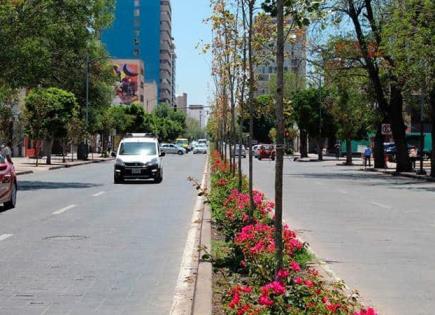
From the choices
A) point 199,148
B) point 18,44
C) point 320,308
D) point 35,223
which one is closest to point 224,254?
point 320,308

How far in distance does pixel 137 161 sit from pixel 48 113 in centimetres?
2256

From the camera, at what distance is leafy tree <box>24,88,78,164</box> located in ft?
159

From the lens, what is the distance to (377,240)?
41.4 ft

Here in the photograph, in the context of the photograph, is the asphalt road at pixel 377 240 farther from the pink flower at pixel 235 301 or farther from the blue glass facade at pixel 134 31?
the blue glass facade at pixel 134 31

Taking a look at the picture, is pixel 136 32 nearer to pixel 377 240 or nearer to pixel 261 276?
pixel 377 240

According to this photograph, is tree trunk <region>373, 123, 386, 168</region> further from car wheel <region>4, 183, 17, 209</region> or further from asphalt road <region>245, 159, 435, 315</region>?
car wheel <region>4, 183, 17, 209</region>

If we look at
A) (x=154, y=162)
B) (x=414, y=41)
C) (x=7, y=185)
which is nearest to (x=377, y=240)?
(x=7, y=185)

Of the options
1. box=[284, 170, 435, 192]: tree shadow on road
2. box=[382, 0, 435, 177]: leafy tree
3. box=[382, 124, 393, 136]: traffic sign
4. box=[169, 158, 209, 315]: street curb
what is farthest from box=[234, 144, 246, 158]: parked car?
box=[382, 124, 393, 136]: traffic sign

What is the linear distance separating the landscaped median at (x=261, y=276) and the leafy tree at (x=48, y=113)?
3653 centimetres

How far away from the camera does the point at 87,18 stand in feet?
96.0

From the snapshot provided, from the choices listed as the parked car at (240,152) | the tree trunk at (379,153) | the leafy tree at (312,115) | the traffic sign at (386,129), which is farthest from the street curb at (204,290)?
the leafy tree at (312,115)

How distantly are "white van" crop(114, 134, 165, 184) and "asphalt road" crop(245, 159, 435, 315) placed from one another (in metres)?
7.76

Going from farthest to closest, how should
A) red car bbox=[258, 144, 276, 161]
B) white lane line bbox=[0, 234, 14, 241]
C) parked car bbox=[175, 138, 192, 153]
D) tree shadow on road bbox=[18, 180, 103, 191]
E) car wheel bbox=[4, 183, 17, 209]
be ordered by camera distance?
parked car bbox=[175, 138, 192, 153] → red car bbox=[258, 144, 276, 161] → tree shadow on road bbox=[18, 180, 103, 191] → car wheel bbox=[4, 183, 17, 209] → white lane line bbox=[0, 234, 14, 241]

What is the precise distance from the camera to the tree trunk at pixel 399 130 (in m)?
40.7
